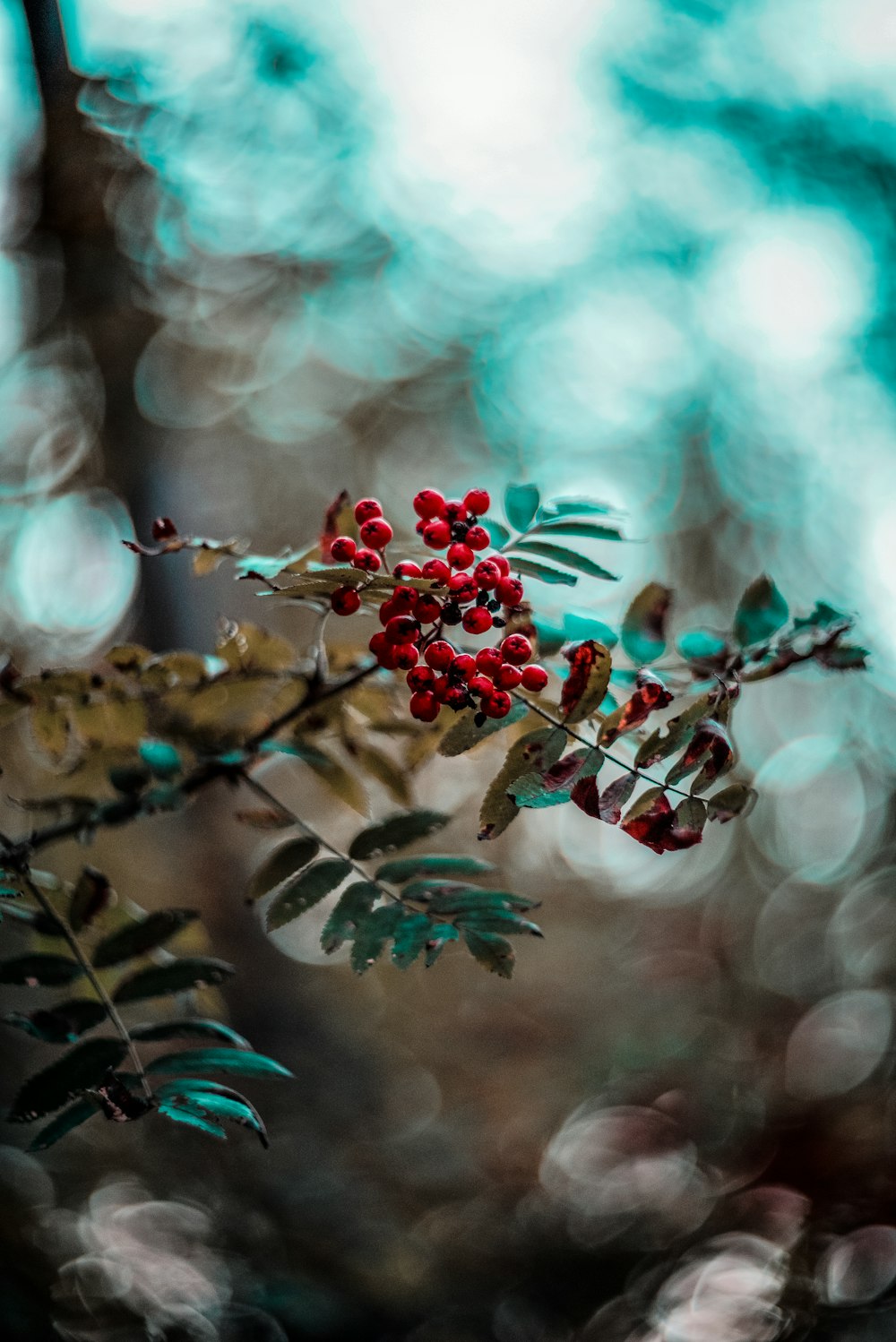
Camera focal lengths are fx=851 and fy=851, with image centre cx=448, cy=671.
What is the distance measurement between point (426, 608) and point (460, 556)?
0.09m

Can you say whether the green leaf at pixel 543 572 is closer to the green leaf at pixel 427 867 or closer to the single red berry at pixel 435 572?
the single red berry at pixel 435 572

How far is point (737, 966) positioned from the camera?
Result: 18.0 ft

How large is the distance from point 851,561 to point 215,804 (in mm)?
3851

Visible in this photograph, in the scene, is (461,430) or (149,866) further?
(461,430)

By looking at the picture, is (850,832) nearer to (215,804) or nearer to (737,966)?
(737,966)

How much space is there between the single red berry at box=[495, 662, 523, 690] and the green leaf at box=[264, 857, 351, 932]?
36 cm

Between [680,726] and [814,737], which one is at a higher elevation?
[680,726]

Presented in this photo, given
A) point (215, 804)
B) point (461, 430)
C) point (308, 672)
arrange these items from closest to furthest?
point (308, 672)
point (215, 804)
point (461, 430)

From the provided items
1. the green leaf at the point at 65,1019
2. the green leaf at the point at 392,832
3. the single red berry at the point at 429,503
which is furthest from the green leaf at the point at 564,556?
the green leaf at the point at 65,1019

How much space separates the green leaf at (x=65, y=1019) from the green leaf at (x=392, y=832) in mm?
386

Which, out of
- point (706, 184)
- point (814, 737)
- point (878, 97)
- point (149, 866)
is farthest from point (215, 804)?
point (878, 97)

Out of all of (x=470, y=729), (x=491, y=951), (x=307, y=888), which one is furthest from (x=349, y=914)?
(x=470, y=729)

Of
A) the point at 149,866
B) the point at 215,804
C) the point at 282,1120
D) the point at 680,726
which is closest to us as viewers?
the point at 680,726

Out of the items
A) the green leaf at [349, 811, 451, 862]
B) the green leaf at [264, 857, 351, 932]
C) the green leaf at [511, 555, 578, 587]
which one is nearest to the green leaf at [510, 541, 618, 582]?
the green leaf at [511, 555, 578, 587]
